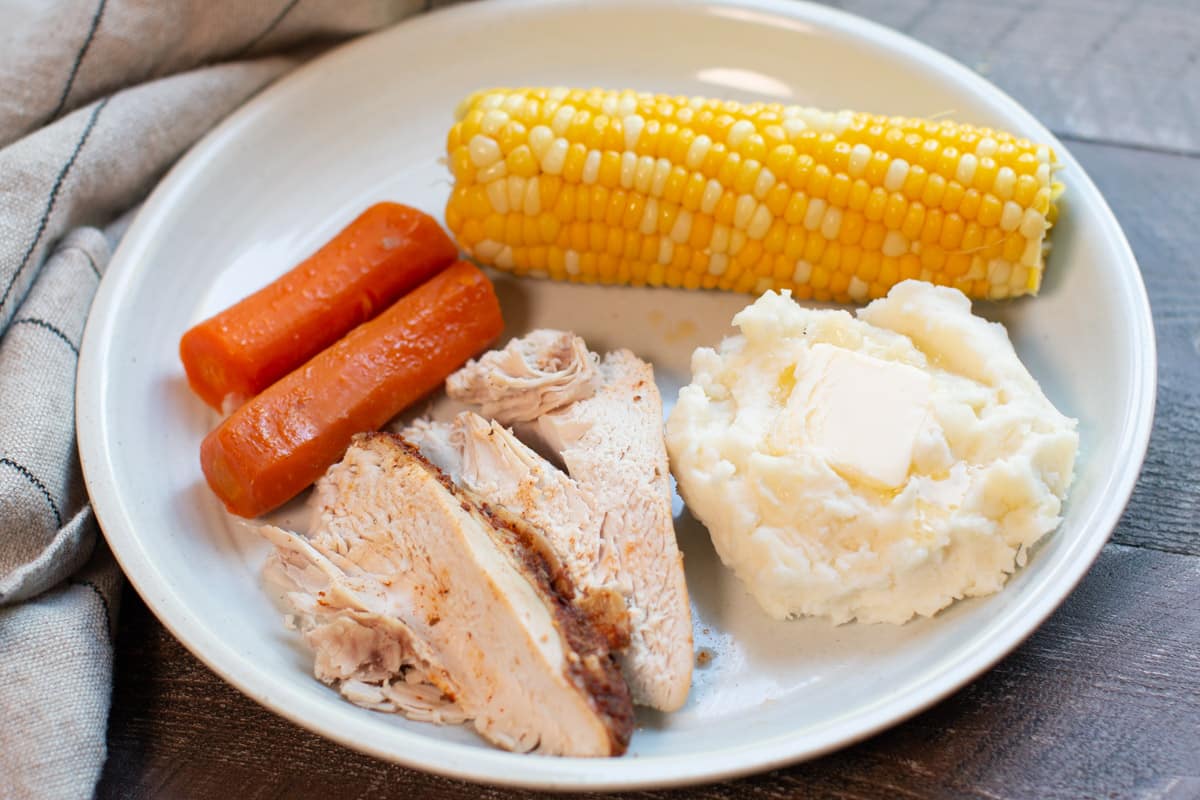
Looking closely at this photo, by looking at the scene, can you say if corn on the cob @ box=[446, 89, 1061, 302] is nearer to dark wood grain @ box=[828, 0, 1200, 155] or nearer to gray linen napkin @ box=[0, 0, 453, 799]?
gray linen napkin @ box=[0, 0, 453, 799]

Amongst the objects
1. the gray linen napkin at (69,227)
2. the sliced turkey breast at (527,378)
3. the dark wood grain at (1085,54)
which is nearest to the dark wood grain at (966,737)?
the gray linen napkin at (69,227)

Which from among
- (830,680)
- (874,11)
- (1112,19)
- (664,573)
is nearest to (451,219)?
(664,573)

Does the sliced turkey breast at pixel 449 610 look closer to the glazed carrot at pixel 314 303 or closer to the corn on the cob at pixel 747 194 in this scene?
the glazed carrot at pixel 314 303

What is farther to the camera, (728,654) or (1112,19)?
(1112,19)

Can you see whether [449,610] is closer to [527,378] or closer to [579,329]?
[527,378]

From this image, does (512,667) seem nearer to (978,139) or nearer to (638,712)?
(638,712)
